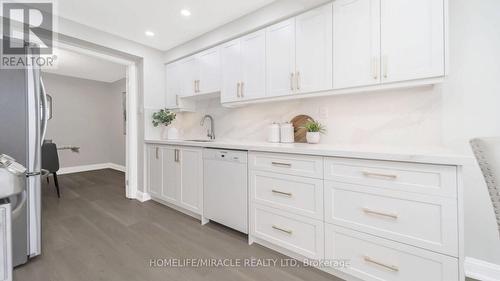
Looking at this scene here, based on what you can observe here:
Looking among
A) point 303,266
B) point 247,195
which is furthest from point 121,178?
point 303,266

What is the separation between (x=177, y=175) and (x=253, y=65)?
1638 mm

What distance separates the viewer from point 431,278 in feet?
3.81

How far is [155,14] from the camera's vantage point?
2.34m

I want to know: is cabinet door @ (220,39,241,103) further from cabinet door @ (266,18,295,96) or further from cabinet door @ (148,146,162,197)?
cabinet door @ (148,146,162,197)

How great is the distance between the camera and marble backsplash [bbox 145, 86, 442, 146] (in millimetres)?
1646

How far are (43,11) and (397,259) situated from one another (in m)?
3.89

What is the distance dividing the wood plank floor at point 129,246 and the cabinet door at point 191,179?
0.19 meters

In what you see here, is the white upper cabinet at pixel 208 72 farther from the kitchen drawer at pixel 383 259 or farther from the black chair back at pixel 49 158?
the black chair back at pixel 49 158

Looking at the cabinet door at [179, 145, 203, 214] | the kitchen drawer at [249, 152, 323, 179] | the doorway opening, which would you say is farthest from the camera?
the doorway opening

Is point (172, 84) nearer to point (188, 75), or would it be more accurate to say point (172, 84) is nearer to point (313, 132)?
point (188, 75)

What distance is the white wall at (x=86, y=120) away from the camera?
4887 mm

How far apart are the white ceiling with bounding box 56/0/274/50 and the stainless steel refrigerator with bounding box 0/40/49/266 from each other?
0.92 m

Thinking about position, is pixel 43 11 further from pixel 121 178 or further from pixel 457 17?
pixel 457 17

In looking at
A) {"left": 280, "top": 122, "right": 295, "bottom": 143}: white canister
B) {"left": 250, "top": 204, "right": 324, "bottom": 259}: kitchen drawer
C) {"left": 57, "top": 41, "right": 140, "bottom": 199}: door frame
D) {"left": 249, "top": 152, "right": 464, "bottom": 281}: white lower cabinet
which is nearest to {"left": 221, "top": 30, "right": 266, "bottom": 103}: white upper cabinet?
{"left": 280, "top": 122, "right": 295, "bottom": 143}: white canister
